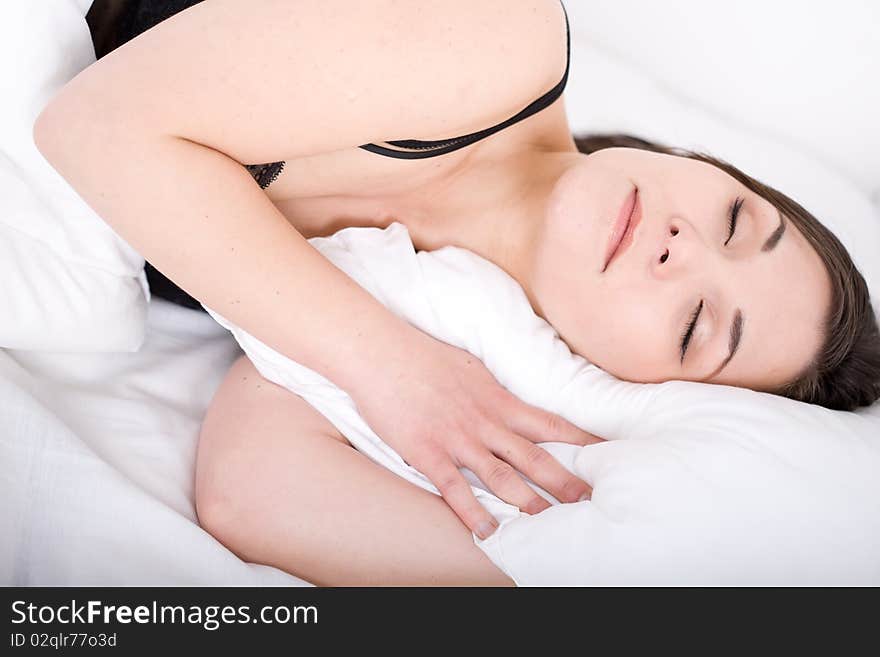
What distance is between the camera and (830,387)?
1152 millimetres

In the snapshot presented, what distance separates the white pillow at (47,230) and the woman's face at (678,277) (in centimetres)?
58

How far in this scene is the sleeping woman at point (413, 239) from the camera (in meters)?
0.87

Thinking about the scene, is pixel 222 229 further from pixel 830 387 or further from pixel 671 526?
pixel 830 387

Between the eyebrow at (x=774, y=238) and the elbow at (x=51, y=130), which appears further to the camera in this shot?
the eyebrow at (x=774, y=238)

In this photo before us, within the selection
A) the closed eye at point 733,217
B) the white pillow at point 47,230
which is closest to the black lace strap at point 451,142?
the closed eye at point 733,217

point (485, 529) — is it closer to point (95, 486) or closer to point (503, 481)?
point (503, 481)

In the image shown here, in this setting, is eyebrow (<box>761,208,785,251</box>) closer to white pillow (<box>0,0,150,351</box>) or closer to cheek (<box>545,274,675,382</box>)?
cheek (<box>545,274,675,382</box>)

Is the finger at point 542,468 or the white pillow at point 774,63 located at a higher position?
Result: the white pillow at point 774,63

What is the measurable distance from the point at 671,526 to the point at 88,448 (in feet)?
2.20

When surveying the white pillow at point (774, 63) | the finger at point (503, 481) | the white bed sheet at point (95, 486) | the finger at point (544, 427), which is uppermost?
the white pillow at point (774, 63)

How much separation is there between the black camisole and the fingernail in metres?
0.46

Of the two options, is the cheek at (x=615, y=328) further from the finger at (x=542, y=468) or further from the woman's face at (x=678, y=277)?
the finger at (x=542, y=468)

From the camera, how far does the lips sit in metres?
1.02

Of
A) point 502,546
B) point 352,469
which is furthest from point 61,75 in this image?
point 502,546
